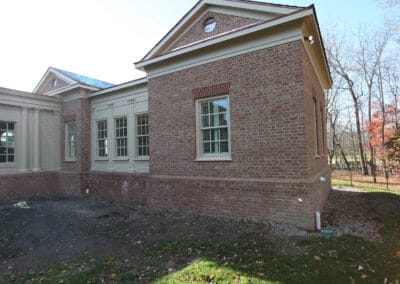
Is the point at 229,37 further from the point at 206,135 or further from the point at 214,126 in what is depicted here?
the point at 206,135

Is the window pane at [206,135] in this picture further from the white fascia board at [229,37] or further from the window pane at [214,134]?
the white fascia board at [229,37]

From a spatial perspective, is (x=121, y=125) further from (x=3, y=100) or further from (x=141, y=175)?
(x=3, y=100)

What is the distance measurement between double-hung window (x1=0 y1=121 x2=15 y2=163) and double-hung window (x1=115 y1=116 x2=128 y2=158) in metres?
5.11

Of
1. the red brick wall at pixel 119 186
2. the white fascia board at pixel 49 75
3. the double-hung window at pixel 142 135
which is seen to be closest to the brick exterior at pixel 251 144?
the red brick wall at pixel 119 186

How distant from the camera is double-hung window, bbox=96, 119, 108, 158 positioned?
480 inches

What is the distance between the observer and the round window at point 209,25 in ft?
27.6

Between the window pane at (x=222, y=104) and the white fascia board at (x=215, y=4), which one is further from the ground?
the white fascia board at (x=215, y=4)

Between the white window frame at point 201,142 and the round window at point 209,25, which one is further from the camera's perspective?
the round window at point 209,25

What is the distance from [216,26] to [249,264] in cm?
707

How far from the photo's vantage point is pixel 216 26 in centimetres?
834

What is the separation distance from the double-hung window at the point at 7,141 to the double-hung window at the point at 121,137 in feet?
16.8

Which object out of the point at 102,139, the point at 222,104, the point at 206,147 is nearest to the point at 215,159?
the point at 206,147

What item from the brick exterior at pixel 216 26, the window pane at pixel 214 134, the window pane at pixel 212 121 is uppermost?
the brick exterior at pixel 216 26

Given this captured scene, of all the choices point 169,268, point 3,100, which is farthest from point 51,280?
point 3,100
